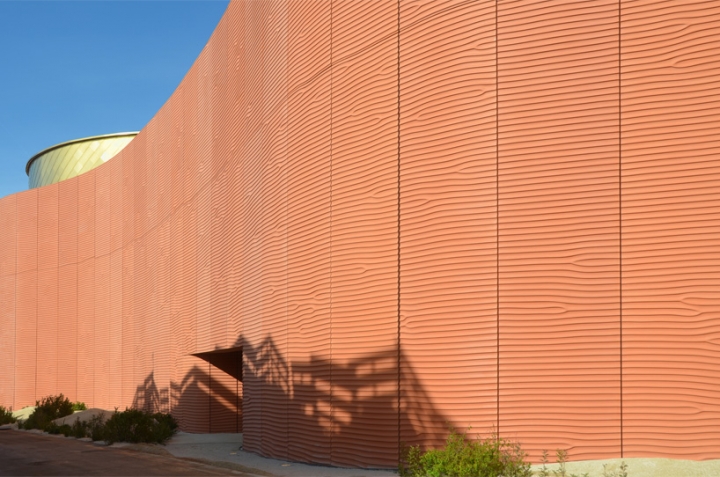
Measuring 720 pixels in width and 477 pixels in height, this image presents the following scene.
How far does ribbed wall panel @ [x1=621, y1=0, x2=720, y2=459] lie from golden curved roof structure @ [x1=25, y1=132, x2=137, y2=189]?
4251cm

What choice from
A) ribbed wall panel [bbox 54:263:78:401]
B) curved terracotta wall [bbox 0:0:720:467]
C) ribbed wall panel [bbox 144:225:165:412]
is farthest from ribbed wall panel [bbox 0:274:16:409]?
curved terracotta wall [bbox 0:0:720:467]

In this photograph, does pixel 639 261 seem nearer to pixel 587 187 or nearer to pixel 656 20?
pixel 587 187

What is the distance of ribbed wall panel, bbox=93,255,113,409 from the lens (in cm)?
3869

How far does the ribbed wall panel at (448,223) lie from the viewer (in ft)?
45.1

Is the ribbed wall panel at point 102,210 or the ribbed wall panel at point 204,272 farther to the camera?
the ribbed wall panel at point 102,210

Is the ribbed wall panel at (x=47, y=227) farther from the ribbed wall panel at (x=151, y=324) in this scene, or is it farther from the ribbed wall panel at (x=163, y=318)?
the ribbed wall panel at (x=163, y=318)

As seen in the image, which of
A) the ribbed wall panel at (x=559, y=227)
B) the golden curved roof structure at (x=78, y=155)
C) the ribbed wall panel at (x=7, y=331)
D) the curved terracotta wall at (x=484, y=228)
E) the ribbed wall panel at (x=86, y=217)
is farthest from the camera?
the golden curved roof structure at (x=78, y=155)

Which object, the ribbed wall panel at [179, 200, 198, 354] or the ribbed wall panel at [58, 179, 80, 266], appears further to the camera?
the ribbed wall panel at [58, 179, 80, 266]

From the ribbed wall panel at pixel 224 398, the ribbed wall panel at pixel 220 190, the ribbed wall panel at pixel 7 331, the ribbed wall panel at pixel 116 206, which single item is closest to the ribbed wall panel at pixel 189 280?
the ribbed wall panel at pixel 224 398

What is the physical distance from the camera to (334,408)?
54.0 ft

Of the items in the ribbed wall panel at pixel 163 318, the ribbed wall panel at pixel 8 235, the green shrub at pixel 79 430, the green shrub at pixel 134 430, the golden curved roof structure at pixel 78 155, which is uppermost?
the golden curved roof structure at pixel 78 155

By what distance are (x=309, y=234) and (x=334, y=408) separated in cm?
382

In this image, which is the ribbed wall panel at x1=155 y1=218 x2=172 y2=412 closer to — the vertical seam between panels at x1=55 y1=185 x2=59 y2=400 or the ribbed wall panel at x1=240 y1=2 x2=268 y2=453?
the ribbed wall panel at x1=240 y1=2 x2=268 y2=453

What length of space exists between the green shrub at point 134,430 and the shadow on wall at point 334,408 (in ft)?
14.8
